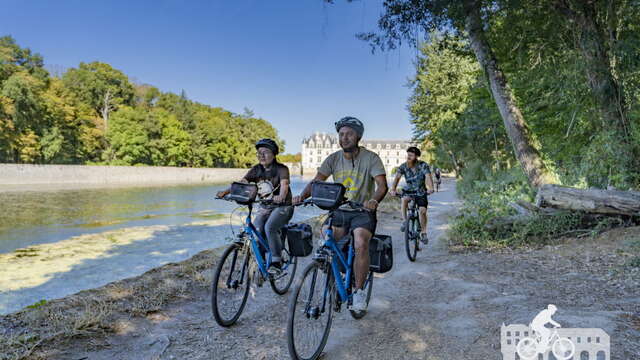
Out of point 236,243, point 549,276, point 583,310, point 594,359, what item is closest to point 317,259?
point 236,243

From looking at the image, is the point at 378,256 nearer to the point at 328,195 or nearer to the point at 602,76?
the point at 328,195

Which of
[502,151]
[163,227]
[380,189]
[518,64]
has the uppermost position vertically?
[518,64]

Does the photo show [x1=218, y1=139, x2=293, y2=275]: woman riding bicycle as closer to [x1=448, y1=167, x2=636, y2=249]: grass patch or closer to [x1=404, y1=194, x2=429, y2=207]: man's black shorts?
[x1=404, y1=194, x2=429, y2=207]: man's black shorts

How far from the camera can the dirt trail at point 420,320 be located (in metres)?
3.10

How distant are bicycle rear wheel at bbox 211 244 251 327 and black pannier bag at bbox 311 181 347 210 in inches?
46.9

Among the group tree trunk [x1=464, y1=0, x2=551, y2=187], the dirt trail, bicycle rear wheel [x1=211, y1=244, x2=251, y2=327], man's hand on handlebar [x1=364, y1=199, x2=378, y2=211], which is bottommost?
the dirt trail

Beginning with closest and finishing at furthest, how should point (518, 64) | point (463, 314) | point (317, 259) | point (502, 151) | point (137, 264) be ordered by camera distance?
point (317, 259) → point (463, 314) → point (137, 264) → point (518, 64) → point (502, 151)

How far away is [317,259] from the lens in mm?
3000

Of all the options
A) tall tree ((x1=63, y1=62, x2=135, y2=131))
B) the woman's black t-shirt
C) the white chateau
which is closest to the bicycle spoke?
the woman's black t-shirt

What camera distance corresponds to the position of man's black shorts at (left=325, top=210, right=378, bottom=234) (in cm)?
328

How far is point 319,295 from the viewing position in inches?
121

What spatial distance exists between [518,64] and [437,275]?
7878 millimetres

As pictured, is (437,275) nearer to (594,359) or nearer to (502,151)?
(594,359)

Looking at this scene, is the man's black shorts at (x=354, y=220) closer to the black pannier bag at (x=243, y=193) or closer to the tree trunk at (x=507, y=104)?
the black pannier bag at (x=243, y=193)
